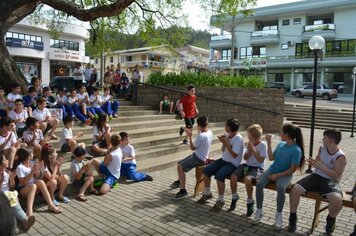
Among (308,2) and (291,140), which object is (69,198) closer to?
(291,140)

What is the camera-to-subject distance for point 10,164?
6082mm

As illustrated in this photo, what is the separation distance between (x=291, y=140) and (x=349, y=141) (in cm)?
1056

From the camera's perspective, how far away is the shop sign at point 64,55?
44.3 metres

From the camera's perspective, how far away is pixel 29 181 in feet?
17.7

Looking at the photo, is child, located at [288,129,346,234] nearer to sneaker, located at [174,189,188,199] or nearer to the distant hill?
sneaker, located at [174,189,188,199]

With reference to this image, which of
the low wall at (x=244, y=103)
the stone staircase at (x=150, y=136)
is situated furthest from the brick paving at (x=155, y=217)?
the low wall at (x=244, y=103)

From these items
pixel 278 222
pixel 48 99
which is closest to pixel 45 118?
pixel 48 99

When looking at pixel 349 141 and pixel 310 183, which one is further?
pixel 349 141

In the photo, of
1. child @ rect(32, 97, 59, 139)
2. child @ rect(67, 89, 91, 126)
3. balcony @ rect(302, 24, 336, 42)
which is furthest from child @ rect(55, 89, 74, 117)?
balcony @ rect(302, 24, 336, 42)

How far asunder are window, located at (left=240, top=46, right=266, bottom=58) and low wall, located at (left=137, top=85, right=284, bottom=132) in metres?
36.3

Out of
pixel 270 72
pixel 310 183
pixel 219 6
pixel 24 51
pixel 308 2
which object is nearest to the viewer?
pixel 310 183

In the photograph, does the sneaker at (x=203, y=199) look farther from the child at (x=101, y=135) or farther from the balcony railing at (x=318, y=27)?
the balcony railing at (x=318, y=27)

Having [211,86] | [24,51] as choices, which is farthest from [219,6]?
[24,51]

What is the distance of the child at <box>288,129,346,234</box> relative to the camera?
16.2 feet
